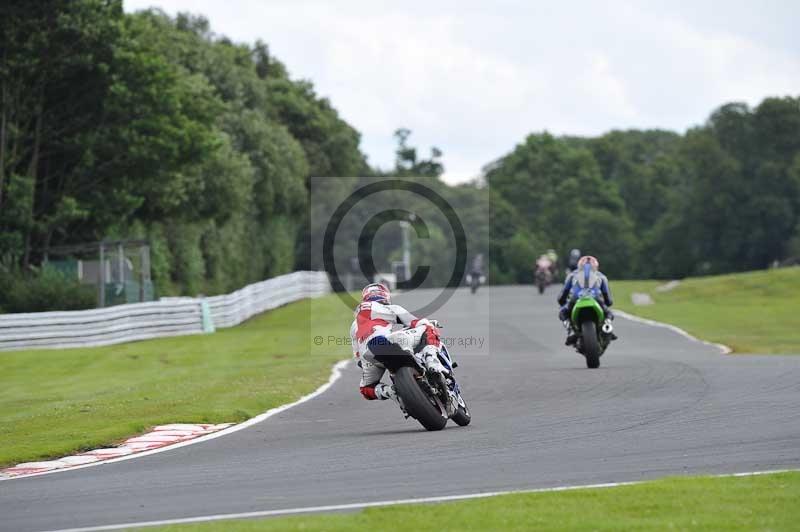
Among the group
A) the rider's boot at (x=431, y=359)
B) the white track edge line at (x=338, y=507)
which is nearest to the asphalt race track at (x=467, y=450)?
the white track edge line at (x=338, y=507)

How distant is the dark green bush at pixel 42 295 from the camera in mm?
36188

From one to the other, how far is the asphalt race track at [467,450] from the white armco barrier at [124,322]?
41.7ft

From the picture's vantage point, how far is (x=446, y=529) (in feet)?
25.6

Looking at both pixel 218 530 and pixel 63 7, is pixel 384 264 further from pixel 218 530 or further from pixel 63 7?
pixel 218 530

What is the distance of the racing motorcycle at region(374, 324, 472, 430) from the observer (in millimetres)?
12930

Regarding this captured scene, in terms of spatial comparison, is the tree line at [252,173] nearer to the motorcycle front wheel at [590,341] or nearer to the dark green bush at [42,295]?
the dark green bush at [42,295]

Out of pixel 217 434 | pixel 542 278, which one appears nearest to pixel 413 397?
pixel 217 434

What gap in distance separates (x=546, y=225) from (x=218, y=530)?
11073cm


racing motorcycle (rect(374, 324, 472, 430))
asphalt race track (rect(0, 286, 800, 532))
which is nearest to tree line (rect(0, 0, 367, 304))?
asphalt race track (rect(0, 286, 800, 532))

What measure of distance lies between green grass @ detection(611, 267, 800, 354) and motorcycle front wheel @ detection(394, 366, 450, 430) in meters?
14.5

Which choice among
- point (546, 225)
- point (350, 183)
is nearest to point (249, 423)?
point (350, 183)

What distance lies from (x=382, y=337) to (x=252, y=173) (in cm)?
4318

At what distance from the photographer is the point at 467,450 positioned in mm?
11320

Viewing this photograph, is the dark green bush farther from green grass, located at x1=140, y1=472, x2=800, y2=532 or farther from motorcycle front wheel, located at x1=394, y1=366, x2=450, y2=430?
green grass, located at x1=140, y1=472, x2=800, y2=532
